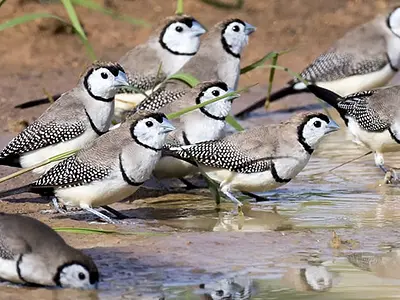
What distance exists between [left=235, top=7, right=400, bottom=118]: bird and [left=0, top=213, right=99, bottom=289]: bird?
6593 mm

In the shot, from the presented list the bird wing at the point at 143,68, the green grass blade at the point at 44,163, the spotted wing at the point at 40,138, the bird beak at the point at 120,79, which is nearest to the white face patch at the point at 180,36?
the bird wing at the point at 143,68

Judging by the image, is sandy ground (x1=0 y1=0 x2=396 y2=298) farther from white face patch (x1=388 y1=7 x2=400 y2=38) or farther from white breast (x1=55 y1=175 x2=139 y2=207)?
white breast (x1=55 y1=175 x2=139 y2=207)

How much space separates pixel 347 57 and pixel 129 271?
6.71m

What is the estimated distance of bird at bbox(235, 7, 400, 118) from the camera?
1294 cm

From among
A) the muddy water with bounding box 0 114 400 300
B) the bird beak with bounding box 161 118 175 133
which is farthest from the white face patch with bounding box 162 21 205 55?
the bird beak with bounding box 161 118 175 133

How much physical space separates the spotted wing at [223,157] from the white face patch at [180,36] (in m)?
2.85

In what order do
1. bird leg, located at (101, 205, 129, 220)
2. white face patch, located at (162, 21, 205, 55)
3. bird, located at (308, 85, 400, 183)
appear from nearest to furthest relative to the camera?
bird leg, located at (101, 205, 129, 220) → bird, located at (308, 85, 400, 183) → white face patch, located at (162, 21, 205, 55)

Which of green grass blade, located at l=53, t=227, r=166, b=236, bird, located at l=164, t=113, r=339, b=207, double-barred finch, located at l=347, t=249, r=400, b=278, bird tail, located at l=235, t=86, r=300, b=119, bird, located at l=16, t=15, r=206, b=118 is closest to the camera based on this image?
double-barred finch, located at l=347, t=249, r=400, b=278

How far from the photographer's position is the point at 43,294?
641cm

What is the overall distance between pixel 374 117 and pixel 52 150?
9.22 ft

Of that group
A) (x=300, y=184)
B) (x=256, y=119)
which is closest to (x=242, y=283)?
(x=300, y=184)

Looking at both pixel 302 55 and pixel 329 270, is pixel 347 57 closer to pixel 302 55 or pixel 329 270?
pixel 302 55

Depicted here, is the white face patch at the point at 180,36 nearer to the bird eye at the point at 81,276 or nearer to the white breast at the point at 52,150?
the white breast at the point at 52,150

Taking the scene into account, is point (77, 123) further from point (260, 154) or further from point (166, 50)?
point (166, 50)
